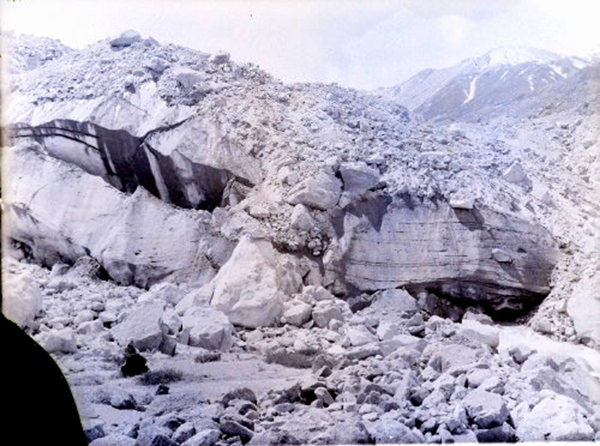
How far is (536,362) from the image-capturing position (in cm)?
263

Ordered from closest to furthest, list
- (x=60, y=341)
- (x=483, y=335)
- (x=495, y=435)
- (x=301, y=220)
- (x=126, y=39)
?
1. (x=495, y=435)
2. (x=60, y=341)
3. (x=483, y=335)
4. (x=301, y=220)
5. (x=126, y=39)

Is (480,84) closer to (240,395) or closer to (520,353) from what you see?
(520,353)

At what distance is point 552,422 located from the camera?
2.50 meters

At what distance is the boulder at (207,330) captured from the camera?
261 centimetres

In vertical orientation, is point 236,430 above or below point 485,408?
below

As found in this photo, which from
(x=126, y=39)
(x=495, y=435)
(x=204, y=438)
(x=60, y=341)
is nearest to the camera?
(x=204, y=438)

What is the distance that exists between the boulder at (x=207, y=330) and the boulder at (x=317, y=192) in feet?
1.98

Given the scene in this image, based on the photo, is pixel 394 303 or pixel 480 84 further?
pixel 480 84

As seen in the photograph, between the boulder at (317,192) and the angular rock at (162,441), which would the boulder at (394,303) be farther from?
the angular rock at (162,441)

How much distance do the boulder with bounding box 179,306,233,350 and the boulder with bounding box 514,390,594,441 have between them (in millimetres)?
1197

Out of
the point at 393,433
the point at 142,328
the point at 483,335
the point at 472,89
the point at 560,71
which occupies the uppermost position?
the point at 560,71

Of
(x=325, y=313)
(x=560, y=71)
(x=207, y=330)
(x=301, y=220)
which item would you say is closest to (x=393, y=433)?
(x=325, y=313)

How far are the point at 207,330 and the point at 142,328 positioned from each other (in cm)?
27

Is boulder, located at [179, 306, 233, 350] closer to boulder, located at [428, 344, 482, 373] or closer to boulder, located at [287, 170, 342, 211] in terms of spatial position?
boulder, located at [287, 170, 342, 211]
